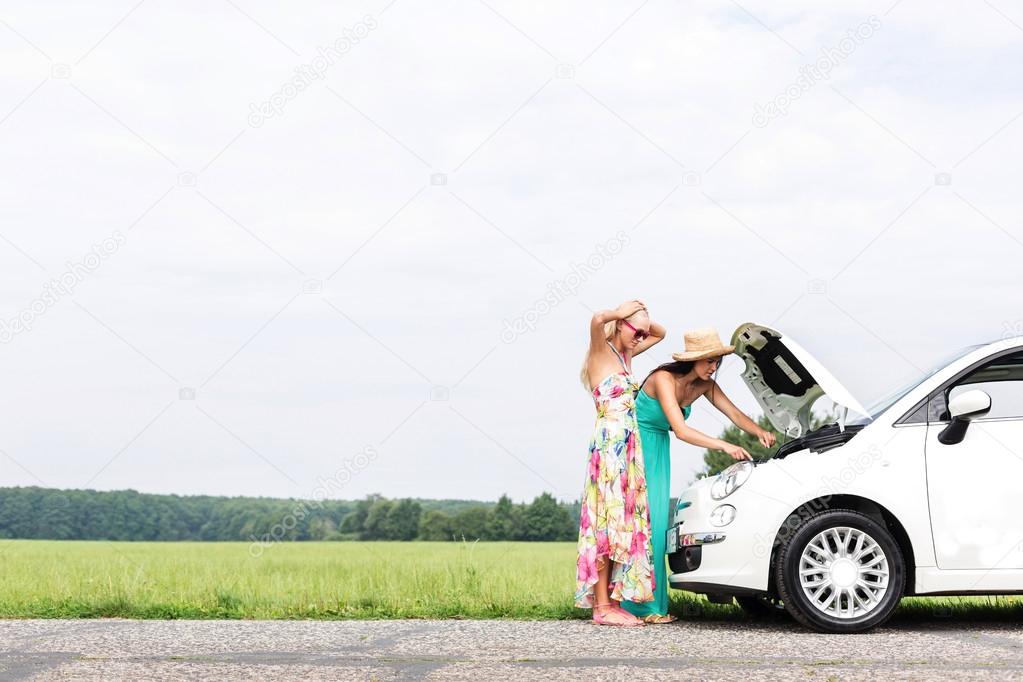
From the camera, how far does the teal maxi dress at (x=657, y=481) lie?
8.30 meters

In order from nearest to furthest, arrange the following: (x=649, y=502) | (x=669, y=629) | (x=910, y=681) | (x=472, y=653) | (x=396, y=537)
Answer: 1. (x=910, y=681)
2. (x=472, y=653)
3. (x=669, y=629)
4. (x=649, y=502)
5. (x=396, y=537)

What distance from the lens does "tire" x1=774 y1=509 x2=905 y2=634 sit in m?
7.48

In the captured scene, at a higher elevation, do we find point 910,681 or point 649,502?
point 649,502

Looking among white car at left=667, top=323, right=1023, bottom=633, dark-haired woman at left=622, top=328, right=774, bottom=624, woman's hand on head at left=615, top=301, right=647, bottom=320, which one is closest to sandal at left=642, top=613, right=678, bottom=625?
dark-haired woman at left=622, top=328, right=774, bottom=624

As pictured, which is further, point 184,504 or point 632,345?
point 184,504

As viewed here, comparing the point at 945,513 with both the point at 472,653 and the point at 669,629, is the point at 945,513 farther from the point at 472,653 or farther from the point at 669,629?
the point at 472,653

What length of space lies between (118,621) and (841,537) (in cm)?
497

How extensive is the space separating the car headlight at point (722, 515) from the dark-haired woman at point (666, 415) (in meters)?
0.54

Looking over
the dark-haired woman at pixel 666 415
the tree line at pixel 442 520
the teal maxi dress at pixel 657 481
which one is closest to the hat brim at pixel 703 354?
the dark-haired woman at pixel 666 415

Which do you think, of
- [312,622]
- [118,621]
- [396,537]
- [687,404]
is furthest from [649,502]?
[396,537]

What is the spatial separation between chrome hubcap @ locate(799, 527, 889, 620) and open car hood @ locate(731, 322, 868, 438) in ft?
2.89

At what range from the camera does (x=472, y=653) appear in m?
6.48

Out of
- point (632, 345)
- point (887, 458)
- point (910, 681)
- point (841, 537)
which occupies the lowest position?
point (910, 681)

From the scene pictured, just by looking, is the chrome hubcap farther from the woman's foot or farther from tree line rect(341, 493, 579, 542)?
tree line rect(341, 493, 579, 542)
